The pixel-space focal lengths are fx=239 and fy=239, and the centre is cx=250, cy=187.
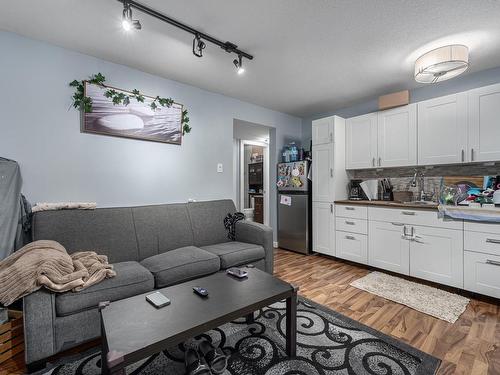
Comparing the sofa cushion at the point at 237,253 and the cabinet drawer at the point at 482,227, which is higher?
the cabinet drawer at the point at 482,227

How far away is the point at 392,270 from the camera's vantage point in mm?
2902

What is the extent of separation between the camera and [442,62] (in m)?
2.11

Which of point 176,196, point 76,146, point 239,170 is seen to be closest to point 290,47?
point 176,196

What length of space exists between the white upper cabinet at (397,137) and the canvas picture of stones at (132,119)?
2.68 meters

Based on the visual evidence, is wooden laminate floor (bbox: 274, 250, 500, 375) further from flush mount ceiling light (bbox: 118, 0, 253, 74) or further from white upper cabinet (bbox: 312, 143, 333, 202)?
flush mount ceiling light (bbox: 118, 0, 253, 74)

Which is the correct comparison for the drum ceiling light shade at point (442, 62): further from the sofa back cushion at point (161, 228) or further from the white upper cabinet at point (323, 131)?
the sofa back cushion at point (161, 228)

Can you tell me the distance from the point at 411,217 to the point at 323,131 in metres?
1.67

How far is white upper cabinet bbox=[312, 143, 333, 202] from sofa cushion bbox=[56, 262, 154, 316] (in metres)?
2.66

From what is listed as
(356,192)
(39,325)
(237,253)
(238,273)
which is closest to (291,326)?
(238,273)

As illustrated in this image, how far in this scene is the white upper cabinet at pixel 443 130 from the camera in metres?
2.63

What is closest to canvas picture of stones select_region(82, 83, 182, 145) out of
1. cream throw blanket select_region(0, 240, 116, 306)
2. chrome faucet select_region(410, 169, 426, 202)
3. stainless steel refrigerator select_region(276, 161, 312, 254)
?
cream throw blanket select_region(0, 240, 116, 306)

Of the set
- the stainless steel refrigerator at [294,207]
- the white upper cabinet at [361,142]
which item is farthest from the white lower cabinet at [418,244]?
the white upper cabinet at [361,142]

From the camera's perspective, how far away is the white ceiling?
67.5 inches

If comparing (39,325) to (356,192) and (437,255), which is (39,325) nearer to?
(437,255)
